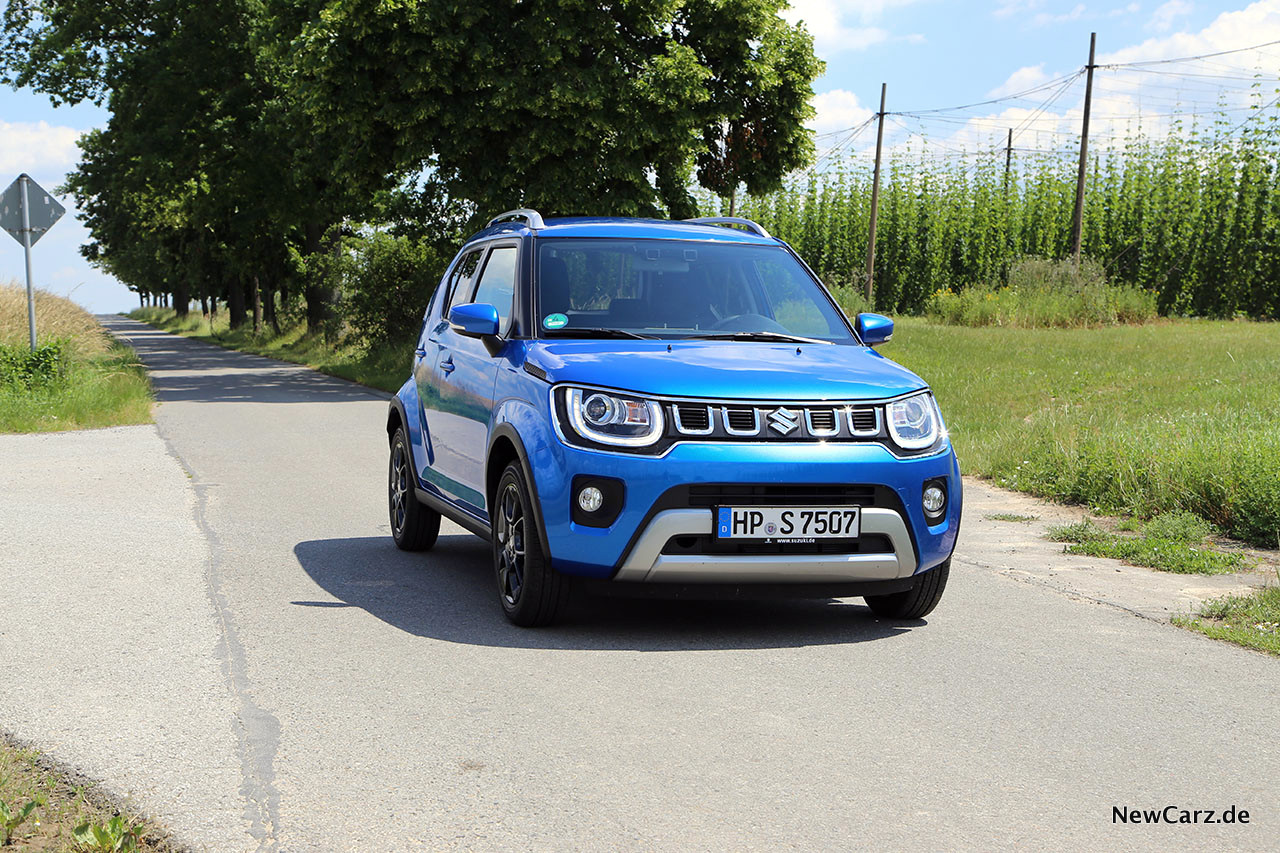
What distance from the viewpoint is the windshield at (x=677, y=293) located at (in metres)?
6.97

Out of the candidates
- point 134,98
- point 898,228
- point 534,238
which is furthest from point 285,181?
point 534,238

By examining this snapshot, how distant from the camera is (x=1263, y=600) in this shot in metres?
6.90

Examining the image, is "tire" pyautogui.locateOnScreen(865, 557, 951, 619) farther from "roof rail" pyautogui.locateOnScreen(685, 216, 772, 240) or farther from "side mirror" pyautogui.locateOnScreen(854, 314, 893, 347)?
"roof rail" pyautogui.locateOnScreen(685, 216, 772, 240)

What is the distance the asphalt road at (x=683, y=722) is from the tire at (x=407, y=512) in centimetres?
51

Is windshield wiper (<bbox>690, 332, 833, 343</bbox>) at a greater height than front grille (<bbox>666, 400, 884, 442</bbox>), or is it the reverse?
windshield wiper (<bbox>690, 332, 833, 343</bbox>)

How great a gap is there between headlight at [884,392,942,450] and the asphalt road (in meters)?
0.91

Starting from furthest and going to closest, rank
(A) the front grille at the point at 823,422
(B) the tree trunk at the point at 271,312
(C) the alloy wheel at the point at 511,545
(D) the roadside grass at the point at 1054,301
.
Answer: (B) the tree trunk at the point at 271,312
(D) the roadside grass at the point at 1054,301
(C) the alloy wheel at the point at 511,545
(A) the front grille at the point at 823,422

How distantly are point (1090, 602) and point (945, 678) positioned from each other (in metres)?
2.01

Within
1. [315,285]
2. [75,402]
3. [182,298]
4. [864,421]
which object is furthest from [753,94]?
[182,298]

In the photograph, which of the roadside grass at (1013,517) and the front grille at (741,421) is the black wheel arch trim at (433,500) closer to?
the front grille at (741,421)

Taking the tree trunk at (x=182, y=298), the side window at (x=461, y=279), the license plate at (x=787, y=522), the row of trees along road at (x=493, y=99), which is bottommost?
the tree trunk at (x=182, y=298)

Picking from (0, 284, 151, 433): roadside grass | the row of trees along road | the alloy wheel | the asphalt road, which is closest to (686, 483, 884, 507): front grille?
the asphalt road

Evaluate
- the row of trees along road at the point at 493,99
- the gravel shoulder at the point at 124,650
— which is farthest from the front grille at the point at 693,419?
the row of trees along road at the point at 493,99

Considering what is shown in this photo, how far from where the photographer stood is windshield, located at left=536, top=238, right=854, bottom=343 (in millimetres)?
6973
